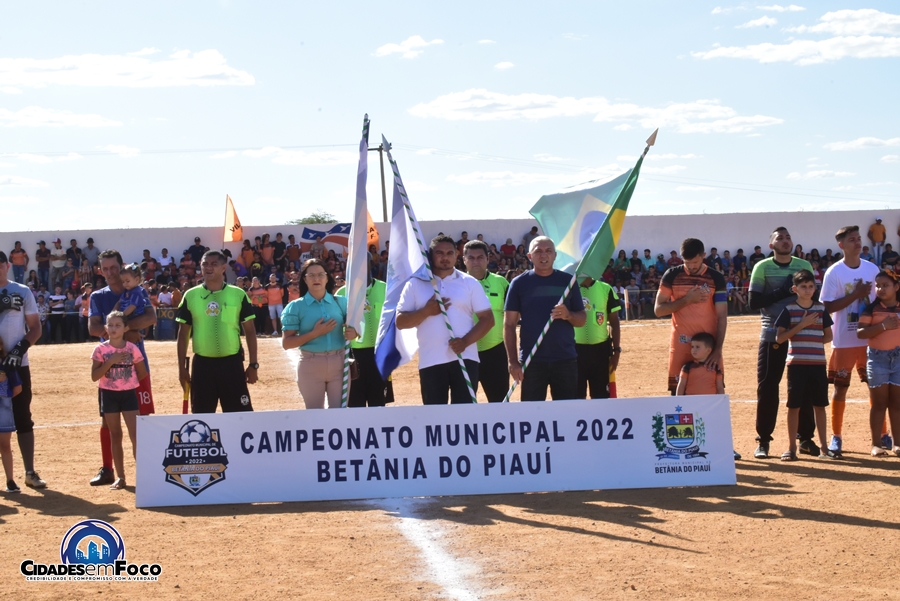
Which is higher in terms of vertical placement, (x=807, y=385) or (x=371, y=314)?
(x=371, y=314)

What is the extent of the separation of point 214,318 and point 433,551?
357 cm

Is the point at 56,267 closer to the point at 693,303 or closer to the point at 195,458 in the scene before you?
the point at 195,458

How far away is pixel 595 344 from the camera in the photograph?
947 centimetres

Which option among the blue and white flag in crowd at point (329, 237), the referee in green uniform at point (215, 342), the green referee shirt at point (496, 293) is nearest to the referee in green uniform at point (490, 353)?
the green referee shirt at point (496, 293)

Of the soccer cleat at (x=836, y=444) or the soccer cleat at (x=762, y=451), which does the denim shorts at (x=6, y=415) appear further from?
the soccer cleat at (x=836, y=444)

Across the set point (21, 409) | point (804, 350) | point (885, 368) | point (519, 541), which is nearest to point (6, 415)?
point (21, 409)

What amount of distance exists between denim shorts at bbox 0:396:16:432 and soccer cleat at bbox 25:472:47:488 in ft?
1.42

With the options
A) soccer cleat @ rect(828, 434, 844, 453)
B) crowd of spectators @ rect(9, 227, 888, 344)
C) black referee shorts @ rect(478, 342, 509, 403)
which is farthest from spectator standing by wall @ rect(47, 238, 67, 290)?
soccer cleat @ rect(828, 434, 844, 453)

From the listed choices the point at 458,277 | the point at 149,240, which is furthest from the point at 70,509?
the point at 149,240

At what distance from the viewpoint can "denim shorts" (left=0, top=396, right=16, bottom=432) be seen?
330 inches

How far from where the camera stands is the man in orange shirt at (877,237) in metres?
34.7

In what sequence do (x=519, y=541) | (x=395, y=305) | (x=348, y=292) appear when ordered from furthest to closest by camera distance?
(x=348, y=292)
(x=395, y=305)
(x=519, y=541)

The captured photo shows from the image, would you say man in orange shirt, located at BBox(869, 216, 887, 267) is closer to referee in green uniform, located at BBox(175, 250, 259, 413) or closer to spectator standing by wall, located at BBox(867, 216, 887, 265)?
spectator standing by wall, located at BBox(867, 216, 887, 265)

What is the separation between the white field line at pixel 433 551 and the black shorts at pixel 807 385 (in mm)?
3754
